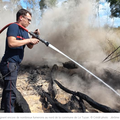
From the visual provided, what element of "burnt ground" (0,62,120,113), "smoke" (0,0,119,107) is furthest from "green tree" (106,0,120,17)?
"burnt ground" (0,62,120,113)

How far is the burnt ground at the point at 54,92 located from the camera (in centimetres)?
274

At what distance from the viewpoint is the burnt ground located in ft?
8.99

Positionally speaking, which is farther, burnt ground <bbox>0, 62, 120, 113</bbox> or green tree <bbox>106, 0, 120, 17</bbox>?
green tree <bbox>106, 0, 120, 17</bbox>

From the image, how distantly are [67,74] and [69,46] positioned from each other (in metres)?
3.23

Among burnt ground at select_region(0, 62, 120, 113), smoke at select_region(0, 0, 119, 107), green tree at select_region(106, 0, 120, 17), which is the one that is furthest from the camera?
green tree at select_region(106, 0, 120, 17)

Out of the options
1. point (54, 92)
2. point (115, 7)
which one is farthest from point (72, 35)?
point (115, 7)

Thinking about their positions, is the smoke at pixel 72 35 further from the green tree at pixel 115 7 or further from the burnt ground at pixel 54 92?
the green tree at pixel 115 7

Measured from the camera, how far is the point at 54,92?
3451 mm

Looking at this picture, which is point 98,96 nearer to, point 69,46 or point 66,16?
point 69,46

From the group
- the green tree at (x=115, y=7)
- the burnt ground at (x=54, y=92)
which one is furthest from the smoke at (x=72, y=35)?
the green tree at (x=115, y=7)

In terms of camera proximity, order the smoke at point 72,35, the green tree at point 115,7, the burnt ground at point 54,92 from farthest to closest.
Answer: the green tree at point 115,7 < the smoke at point 72,35 < the burnt ground at point 54,92

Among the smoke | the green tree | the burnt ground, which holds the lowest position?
the burnt ground

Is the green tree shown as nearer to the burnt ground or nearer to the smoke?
the smoke
